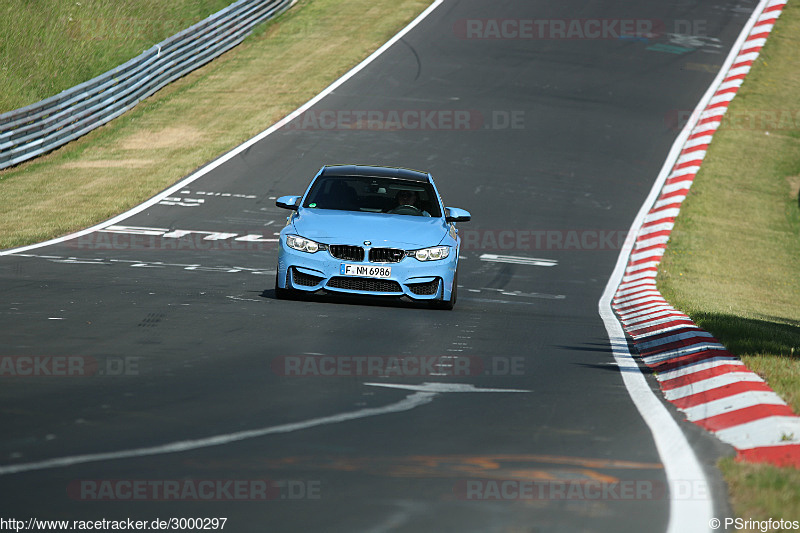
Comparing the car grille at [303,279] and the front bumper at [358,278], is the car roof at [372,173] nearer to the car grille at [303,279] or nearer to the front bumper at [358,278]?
the front bumper at [358,278]

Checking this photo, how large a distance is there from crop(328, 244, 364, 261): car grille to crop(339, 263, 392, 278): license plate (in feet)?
0.40

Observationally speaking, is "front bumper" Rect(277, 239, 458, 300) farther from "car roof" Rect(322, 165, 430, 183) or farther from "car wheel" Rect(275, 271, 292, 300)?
"car roof" Rect(322, 165, 430, 183)

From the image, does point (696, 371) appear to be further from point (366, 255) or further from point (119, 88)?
point (119, 88)

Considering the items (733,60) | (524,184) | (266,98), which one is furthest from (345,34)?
(524,184)

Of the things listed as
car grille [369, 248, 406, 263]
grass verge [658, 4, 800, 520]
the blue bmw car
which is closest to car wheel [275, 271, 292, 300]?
the blue bmw car

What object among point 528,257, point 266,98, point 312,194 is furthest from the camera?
point 266,98

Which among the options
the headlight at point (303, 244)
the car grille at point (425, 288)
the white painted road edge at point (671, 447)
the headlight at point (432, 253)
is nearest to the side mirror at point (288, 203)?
the headlight at point (303, 244)

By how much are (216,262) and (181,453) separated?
10.8 m

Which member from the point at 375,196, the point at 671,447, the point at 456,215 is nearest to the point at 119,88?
the point at 375,196

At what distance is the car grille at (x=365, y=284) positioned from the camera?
12367 mm

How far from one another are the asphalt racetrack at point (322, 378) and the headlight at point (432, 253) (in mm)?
618

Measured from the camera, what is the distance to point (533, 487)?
5.30 m

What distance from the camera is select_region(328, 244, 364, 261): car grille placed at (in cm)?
1241

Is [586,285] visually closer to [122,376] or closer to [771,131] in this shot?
[122,376]
